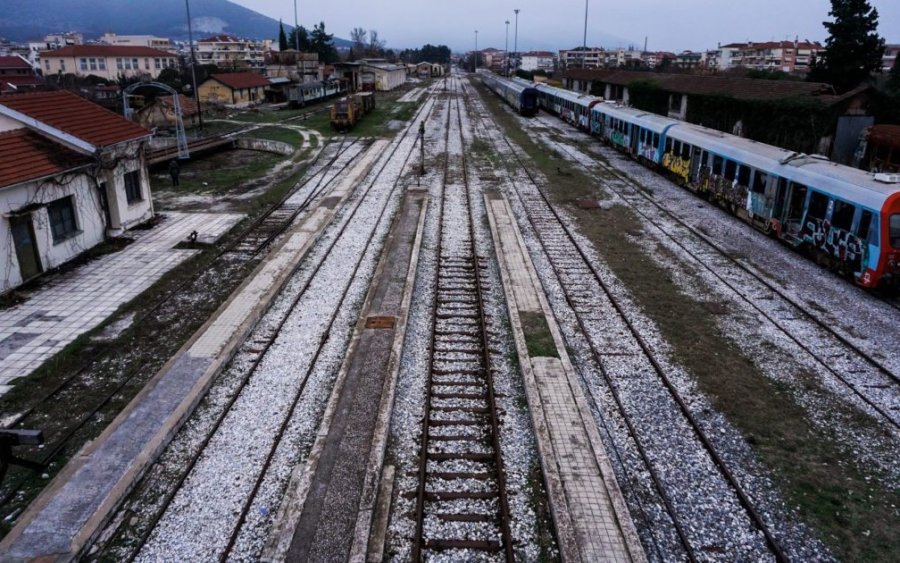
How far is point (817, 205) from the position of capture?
1734cm

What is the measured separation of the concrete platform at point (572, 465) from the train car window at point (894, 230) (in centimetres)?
861

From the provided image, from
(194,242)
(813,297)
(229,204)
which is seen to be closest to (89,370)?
(194,242)

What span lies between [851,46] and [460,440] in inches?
1595

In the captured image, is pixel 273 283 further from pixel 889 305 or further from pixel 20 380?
pixel 889 305

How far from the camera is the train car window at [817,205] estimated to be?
1700 cm

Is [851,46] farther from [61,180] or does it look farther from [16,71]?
[16,71]

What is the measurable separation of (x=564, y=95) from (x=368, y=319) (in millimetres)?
45600

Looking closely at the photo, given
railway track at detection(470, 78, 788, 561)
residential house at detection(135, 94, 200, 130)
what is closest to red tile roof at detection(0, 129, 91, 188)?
railway track at detection(470, 78, 788, 561)

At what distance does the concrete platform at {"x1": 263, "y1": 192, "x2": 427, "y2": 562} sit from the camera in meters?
7.52

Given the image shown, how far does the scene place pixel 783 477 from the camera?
9031 millimetres

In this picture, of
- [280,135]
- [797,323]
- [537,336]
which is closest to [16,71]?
[280,135]

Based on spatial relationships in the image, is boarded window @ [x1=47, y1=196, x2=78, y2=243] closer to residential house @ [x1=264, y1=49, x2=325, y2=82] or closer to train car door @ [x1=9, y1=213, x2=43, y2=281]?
train car door @ [x1=9, y1=213, x2=43, y2=281]

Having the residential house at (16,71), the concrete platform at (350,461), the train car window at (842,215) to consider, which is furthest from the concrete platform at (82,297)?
the residential house at (16,71)

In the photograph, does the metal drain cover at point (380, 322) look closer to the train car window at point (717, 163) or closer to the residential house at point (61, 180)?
the residential house at point (61, 180)
